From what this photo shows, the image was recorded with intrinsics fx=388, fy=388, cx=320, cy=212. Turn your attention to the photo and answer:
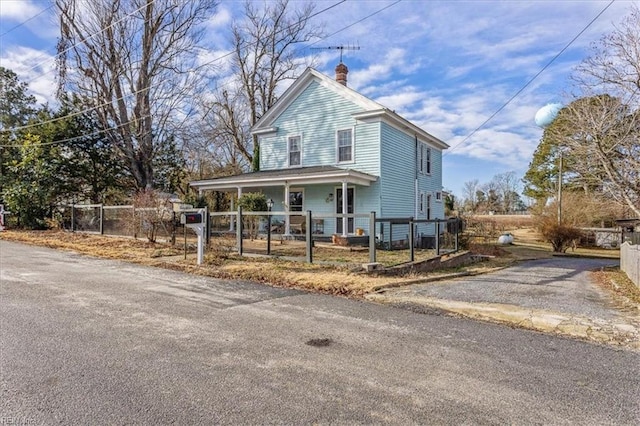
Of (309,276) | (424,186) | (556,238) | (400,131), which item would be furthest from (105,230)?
(556,238)

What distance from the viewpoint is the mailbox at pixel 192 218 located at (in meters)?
9.68

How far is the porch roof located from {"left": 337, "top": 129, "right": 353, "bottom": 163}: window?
27.5 inches

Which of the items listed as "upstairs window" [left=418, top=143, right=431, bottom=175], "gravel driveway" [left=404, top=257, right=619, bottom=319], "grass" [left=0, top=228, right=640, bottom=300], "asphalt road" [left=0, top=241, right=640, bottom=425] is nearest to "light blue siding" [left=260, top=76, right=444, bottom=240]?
"upstairs window" [left=418, top=143, right=431, bottom=175]

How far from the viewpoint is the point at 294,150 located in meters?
18.7

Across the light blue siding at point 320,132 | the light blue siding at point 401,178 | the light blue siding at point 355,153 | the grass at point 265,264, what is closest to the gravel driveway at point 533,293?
the grass at point 265,264

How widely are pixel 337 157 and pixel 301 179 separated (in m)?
2.48

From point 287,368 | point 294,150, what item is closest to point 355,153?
point 294,150

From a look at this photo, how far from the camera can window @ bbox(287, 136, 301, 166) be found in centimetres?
1854

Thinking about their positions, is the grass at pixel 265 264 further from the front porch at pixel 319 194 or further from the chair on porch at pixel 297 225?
the front porch at pixel 319 194

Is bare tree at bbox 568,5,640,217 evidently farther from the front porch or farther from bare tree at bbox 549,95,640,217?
the front porch

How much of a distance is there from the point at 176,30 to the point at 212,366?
23829 millimetres

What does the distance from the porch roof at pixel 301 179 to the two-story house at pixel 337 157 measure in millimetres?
37

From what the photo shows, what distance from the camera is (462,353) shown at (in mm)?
3977

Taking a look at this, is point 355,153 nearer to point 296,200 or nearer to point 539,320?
point 296,200
